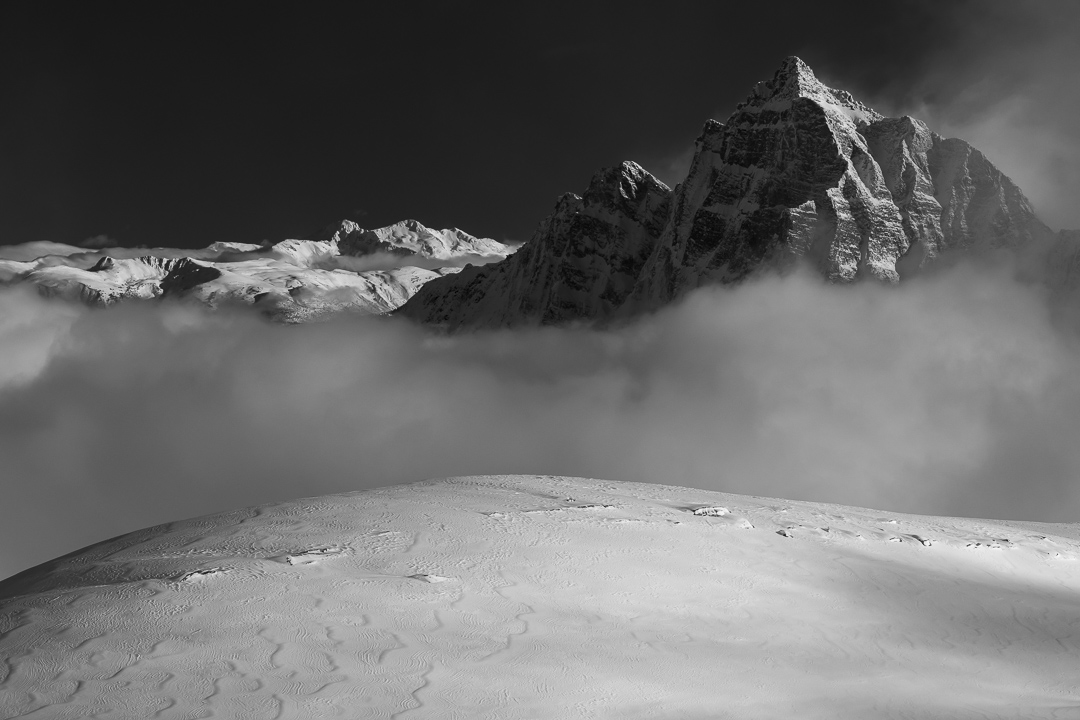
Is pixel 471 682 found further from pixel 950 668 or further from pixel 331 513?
pixel 331 513

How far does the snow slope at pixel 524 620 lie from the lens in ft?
40.0

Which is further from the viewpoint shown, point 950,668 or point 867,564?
point 867,564

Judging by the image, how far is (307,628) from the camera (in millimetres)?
13898

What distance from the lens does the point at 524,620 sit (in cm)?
1505

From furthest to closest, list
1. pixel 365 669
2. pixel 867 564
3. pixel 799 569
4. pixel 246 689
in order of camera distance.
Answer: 1. pixel 867 564
2. pixel 799 569
3. pixel 365 669
4. pixel 246 689

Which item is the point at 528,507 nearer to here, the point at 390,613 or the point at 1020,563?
the point at 390,613

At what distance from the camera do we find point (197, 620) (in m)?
14.0

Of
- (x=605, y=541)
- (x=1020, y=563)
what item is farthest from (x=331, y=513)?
(x=1020, y=563)

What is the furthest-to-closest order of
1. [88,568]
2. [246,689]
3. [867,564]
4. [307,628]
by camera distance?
[867,564]
[88,568]
[307,628]
[246,689]

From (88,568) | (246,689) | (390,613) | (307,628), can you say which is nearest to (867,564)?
(390,613)

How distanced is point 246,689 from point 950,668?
11.4 meters

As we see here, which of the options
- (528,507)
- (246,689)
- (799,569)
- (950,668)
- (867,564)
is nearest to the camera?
(246,689)

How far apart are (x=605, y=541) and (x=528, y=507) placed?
3472mm

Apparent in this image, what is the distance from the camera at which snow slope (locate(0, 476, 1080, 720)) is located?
480 inches
